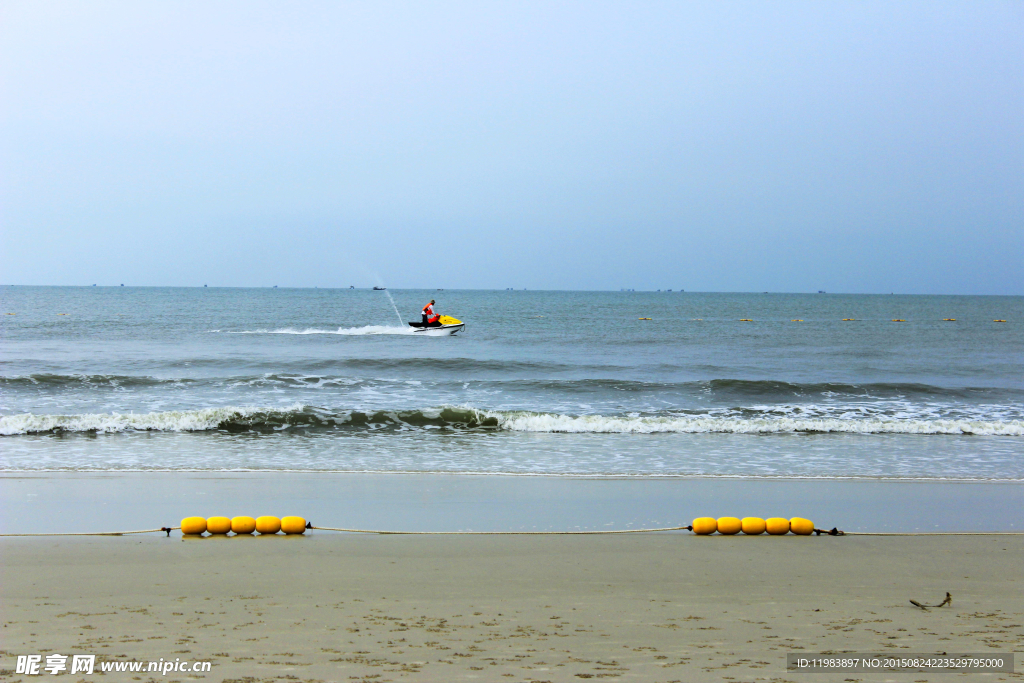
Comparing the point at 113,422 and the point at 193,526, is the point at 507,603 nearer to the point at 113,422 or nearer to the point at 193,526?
the point at 193,526

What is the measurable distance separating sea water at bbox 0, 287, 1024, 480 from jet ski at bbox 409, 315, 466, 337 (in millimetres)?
3063

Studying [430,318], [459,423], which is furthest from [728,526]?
[430,318]

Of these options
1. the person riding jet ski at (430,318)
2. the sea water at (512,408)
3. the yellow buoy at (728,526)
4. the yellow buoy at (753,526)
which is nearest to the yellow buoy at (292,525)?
the sea water at (512,408)

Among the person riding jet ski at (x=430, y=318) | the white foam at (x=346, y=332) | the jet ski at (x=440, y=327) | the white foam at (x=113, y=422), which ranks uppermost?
the person riding jet ski at (x=430, y=318)

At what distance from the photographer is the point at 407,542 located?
7750mm

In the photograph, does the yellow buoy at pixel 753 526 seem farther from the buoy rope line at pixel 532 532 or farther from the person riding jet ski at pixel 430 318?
the person riding jet ski at pixel 430 318

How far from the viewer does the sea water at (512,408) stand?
12820mm

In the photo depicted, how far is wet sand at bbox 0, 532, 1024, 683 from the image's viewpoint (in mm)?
4695

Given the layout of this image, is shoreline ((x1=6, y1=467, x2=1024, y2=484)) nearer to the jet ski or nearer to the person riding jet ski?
the person riding jet ski

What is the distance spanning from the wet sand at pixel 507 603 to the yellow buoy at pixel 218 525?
307 millimetres

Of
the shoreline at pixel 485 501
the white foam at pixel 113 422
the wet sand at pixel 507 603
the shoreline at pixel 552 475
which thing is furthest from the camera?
the white foam at pixel 113 422

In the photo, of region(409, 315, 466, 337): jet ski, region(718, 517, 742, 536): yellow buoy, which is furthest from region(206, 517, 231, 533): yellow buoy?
region(409, 315, 466, 337): jet ski

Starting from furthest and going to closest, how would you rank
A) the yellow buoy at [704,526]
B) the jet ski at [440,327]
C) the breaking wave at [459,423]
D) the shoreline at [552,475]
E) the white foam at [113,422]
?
the jet ski at [440,327] → the breaking wave at [459,423] → the white foam at [113,422] → the shoreline at [552,475] → the yellow buoy at [704,526]

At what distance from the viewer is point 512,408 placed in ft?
64.6
